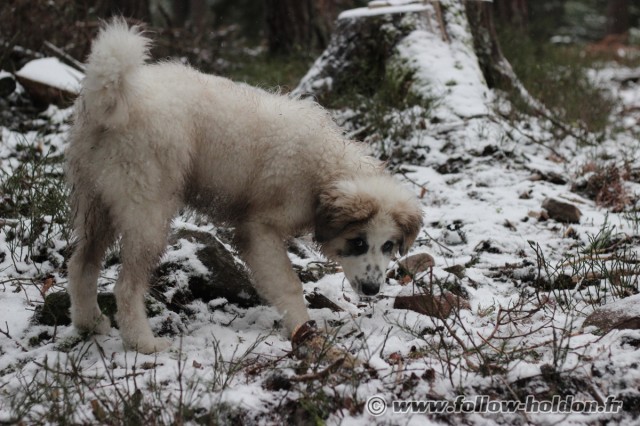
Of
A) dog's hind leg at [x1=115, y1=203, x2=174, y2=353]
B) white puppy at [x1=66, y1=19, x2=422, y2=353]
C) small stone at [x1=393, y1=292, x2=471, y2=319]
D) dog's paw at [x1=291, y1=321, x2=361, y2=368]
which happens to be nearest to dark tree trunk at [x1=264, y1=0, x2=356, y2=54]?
white puppy at [x1=66, y1=19, x2=422, y2=353]

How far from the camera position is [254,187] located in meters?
4.11

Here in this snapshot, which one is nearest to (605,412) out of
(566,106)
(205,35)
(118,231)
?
(118,231)

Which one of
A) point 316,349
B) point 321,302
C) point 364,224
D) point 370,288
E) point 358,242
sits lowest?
point 321,302

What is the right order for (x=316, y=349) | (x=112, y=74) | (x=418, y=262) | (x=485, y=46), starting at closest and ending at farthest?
(x=316, y=349) < (x=112, y=74) < (x=418, y=262) < (x=485, y=46)

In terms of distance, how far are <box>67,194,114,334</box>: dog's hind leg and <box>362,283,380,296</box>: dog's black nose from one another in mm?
1578

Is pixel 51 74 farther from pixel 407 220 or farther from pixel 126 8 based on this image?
pixel 407 220

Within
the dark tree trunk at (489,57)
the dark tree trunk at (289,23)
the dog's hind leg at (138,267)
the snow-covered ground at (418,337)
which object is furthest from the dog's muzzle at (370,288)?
the dark tree trunk at (289,23)

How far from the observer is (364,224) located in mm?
4160

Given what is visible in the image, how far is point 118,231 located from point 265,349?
1.05 meters

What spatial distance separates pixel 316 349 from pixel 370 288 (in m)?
0.90

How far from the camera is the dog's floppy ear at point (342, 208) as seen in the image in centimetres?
408

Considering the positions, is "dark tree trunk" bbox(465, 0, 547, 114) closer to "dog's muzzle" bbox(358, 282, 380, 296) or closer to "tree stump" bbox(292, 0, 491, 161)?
"tree stump" bbox(292, 0, 491, 161)

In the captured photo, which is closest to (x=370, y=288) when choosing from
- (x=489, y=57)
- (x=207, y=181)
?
(x=207, y=181)

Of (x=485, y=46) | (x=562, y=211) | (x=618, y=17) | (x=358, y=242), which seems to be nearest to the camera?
(x=358, y=242)
